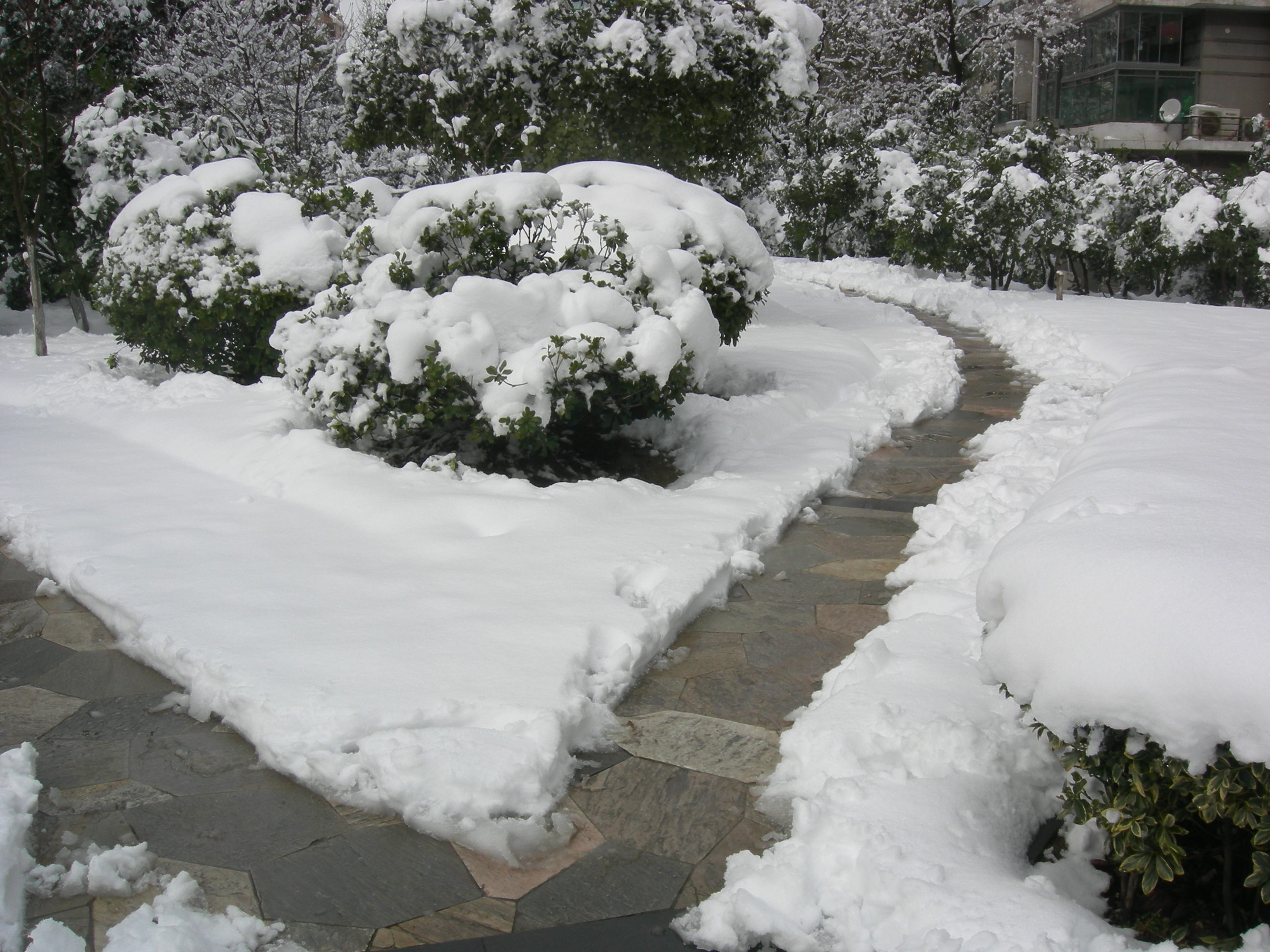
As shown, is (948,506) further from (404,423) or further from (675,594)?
(404,423)

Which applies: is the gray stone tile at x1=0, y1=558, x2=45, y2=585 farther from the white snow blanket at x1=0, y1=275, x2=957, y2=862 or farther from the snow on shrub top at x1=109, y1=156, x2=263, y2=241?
the snow on shrub top at x1=109, y1=156, x2=263, y2=241

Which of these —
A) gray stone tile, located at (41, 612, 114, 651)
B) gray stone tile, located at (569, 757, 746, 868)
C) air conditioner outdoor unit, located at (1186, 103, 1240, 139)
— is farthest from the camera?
air conditioner outdoor unit, located at (1186, 103, 1240, 139)

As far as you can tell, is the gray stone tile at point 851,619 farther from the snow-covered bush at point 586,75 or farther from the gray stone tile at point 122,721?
the snow-covered bush at point 586,75

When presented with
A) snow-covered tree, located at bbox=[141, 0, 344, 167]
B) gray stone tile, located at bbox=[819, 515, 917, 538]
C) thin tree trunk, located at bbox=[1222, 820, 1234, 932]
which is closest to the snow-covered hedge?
snow-covered tree, located at bbox=[141, 0, 344, 167]

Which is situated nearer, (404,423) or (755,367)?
(404,423)

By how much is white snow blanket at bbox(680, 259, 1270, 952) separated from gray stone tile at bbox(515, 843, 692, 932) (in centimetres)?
14

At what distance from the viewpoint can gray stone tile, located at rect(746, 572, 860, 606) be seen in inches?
159

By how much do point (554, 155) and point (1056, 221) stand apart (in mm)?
7456

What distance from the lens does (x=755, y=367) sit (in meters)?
7.88

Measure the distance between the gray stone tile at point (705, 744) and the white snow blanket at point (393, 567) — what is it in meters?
0.14

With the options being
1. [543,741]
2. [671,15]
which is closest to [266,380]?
[543,741]

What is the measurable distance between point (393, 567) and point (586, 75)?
7.95 meters

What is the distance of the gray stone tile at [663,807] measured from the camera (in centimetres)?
257

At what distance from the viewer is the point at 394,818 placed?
2623 millimetres
